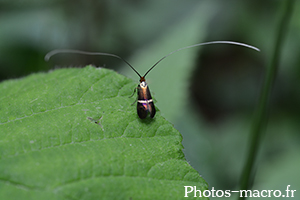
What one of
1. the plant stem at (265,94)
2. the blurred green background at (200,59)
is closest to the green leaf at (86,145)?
the plant stem at (265,94)

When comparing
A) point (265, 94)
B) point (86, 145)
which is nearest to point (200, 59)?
point (265, 94)

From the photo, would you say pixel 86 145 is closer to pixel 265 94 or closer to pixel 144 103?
pixel 144 103

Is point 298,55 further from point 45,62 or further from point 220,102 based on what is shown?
point 45,62

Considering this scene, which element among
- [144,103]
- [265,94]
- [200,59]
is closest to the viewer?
[144,103]

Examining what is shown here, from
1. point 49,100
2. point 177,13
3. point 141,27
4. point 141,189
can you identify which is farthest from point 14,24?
point 141,189

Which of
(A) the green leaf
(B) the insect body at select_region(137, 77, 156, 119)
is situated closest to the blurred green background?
(B) the insect body at select_region(137, 77, 156, 119)
